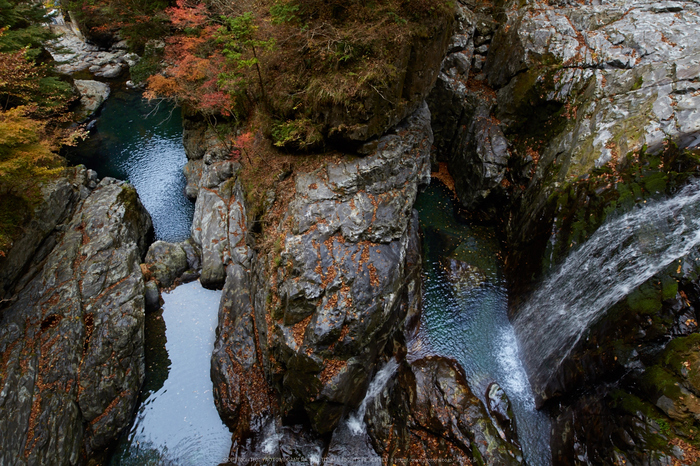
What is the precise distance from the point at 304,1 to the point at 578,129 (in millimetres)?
9419

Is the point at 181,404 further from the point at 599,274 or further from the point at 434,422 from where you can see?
the point at 599,274

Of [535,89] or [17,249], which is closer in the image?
[17,249]

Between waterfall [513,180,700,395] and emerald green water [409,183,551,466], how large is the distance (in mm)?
545

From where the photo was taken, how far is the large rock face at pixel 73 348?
812 centimetres

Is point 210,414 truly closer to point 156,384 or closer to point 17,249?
point 156,384

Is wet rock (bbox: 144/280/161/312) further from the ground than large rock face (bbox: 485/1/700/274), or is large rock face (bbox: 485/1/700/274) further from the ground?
large rock face (bbox: 485/1/700/274)

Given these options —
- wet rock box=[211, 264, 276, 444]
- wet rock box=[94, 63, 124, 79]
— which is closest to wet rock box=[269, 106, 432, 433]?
wet rock box=[211, 264, 276, 444]

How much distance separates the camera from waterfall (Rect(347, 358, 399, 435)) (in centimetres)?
866

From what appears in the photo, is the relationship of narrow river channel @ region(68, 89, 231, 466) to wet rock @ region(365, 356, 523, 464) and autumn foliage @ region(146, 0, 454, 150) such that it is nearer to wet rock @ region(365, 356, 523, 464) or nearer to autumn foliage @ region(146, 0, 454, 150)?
wet rock @ region(365, 356, 523, 464)

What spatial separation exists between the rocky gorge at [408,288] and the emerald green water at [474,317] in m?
0.21

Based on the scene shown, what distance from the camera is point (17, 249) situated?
10.1m

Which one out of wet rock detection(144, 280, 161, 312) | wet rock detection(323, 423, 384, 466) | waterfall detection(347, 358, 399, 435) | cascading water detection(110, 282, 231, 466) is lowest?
cascading water detection(110, 282, 231, 466)

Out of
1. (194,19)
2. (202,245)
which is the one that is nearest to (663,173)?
(202,245)

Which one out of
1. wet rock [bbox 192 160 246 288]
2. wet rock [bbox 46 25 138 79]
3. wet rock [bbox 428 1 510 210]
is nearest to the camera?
wet rock [bbox 192 160 246 288]
